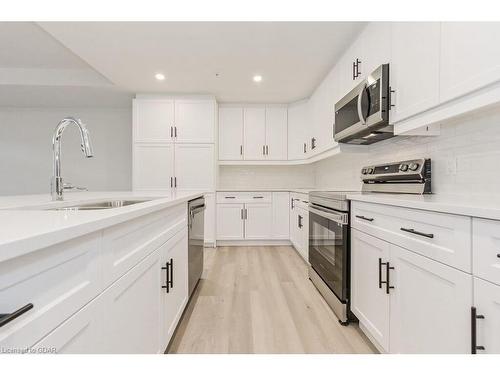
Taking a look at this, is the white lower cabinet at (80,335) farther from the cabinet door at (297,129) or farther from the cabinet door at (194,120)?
the cabinet door at (297,129)

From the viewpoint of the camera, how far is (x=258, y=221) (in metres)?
4.10

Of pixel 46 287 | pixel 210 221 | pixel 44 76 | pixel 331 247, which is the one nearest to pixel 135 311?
pixel 46 287

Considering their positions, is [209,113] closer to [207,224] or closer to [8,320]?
[207,224]

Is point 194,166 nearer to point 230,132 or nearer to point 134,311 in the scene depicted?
point 230,132

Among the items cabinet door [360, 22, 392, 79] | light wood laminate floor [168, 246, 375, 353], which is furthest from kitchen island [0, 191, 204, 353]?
cabinet door [360, 22, 392, 79]

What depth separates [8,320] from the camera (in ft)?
1.42

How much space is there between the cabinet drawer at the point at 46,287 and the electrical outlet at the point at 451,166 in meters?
1.92

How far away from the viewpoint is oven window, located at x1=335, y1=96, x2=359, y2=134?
7.16 feet

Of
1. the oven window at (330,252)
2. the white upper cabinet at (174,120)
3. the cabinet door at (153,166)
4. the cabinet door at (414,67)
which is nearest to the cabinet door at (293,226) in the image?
the oven window at (330,252)

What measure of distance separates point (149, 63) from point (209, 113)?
1173 millimetres

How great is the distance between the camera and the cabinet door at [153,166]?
13.0ft

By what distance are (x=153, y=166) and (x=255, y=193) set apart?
1.59m

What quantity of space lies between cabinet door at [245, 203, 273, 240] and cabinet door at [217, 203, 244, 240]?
99 mm
